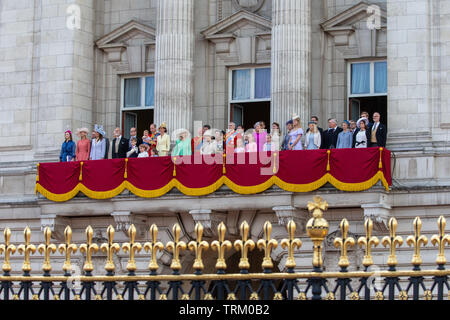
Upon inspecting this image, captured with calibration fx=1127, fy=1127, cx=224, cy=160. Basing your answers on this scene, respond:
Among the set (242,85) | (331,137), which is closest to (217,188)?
(331,137)

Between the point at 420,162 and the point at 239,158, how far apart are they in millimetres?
5241

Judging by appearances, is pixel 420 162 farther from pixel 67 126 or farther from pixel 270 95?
pixel 67 126

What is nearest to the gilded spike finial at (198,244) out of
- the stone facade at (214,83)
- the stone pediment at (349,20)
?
the stone facade at (214,83)

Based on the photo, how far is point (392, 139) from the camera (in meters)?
33.1

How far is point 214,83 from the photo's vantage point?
38062 millimetres

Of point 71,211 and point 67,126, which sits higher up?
point 67,126

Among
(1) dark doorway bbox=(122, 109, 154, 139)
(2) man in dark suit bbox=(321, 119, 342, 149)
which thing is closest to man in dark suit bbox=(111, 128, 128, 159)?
(1) dark doorway bbox=(122, 109, 154, 139)

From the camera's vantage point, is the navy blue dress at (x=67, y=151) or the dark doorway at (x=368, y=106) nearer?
the dark doorway at (x=368, y=106)

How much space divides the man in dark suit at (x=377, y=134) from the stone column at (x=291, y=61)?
9.10 feet

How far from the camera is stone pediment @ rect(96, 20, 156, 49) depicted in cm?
3900

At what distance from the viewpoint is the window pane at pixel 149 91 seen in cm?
3928

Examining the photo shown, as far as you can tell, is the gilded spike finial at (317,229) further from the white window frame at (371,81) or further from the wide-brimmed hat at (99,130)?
the wide-brimmed hat at (99,130)

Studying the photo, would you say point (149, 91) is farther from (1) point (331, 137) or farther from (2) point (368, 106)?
(1) point (331, 137)
